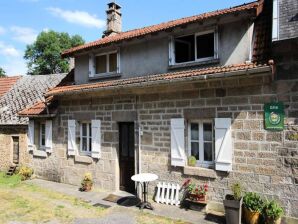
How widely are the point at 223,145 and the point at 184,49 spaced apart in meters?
3.45

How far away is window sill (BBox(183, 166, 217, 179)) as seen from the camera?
8.05 m

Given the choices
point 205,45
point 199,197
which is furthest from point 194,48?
point 199,197

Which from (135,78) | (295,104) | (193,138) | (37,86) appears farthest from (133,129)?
(37,86)

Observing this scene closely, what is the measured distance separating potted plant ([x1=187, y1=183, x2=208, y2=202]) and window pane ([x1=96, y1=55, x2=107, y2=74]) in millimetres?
5665

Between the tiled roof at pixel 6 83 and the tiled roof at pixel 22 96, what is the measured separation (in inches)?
11.7

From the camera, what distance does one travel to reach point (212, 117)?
319 inches

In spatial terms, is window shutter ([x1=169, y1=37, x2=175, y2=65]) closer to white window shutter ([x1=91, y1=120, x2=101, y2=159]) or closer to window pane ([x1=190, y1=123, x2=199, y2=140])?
window pane ([x1=190, y1=123, x2=199, y2=140])

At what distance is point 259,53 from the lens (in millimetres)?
7770

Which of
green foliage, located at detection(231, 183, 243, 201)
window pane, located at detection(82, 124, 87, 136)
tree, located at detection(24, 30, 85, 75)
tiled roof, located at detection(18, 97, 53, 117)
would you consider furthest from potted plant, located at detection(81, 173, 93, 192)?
tree, located at detection(24, 30, 85, 75)

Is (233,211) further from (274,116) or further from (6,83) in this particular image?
(6,83)

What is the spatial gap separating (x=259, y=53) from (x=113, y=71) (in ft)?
17.8

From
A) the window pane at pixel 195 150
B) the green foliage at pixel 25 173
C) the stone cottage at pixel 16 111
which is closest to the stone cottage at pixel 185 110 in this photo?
the window pane at pixel 195 150

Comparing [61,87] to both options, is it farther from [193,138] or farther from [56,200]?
[193,138]

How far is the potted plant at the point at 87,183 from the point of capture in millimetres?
10773
